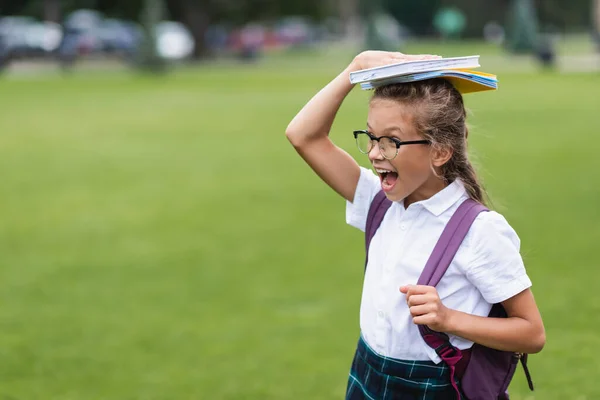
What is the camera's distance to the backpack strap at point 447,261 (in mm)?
2486

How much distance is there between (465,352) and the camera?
8.48 feet

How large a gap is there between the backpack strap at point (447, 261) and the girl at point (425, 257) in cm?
2

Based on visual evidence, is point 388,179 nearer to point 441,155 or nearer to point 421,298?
point 441,155

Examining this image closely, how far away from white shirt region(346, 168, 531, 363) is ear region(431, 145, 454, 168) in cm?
7

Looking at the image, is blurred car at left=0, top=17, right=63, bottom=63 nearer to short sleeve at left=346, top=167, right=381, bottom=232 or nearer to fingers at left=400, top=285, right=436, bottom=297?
short sleeve at left=346, top=167, right=381, bottom=232

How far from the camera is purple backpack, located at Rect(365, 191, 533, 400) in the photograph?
2.49m

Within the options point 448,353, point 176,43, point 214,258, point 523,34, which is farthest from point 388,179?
point 176,43

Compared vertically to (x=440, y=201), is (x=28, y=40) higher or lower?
lower

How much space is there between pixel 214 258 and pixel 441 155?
5937 mm

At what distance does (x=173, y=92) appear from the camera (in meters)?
26.7

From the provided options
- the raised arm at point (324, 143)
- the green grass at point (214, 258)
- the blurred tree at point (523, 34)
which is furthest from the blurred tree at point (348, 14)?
A: the raised arm at point (324, 143)

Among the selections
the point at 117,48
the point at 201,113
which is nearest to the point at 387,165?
the point at 201,113

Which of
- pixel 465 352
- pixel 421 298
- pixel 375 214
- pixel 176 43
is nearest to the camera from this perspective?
pixel 421 298

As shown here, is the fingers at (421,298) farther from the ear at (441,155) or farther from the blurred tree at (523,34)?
the blurred tree at (523,34)
